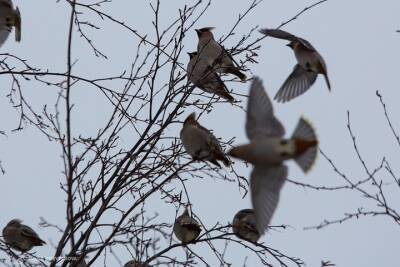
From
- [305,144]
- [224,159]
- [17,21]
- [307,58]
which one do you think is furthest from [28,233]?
[305,144]

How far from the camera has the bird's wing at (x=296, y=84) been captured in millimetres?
6211

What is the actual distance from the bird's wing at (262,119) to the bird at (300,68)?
5.50 feet

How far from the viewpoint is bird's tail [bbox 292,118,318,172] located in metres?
3.57

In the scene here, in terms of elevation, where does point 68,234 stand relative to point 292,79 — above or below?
below

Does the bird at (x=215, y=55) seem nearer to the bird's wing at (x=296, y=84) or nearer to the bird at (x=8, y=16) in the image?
the bird's wing at (x=296, y=84)

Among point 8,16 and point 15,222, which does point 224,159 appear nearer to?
point 8,16

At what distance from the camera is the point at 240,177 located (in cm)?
536

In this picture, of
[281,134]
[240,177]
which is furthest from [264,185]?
[240,177]

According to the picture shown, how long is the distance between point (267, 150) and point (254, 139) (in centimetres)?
16

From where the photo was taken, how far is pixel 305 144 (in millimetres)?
3562

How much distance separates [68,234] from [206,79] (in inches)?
64.8

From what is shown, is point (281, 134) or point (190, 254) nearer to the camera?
point (281, 134)

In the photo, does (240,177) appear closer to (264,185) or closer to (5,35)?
(264,185)

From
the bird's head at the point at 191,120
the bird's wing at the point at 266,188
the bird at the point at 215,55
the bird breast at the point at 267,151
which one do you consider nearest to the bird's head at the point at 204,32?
the bird at the point at 215,55
